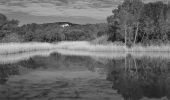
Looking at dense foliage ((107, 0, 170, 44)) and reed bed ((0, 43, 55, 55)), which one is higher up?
dense foliage ((107, 0, 170, 44))

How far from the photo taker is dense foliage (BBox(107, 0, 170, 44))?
39.7 metres

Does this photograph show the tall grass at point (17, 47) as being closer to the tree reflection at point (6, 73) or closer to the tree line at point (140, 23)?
the tree line at point (140, 23)

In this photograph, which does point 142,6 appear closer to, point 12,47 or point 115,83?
point 12,47

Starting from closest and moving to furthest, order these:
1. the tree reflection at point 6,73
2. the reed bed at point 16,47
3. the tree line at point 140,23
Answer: the tree reflection at point 6,73 → the reed bed at point 16,47 → the tree line at point 140,23

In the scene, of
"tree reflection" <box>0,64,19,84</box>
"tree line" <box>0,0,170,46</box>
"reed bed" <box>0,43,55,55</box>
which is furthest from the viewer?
"tree line" <box>0,0,170,46</box>

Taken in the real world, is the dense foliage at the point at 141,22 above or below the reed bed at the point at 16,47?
above

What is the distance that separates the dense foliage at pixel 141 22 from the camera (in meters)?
39.7

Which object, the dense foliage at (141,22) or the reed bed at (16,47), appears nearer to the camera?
the reed bed at (16,47)

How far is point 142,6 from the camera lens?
4197 centimetres

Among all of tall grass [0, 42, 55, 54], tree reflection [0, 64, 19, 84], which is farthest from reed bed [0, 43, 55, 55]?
tree reflection [0, 64, 19, 84]

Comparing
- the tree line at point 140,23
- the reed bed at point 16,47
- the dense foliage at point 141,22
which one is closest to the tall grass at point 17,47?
the reed bed at point 16,47

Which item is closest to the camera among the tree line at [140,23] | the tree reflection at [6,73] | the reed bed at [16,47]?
the tree reflection at [6,73]

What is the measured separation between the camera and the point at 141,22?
42.1m

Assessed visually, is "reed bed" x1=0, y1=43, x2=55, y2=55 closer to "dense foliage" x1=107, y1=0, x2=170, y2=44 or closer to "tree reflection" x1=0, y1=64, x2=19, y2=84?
"dense foliage" x1=107, y1=0, x2=170, y2=44
